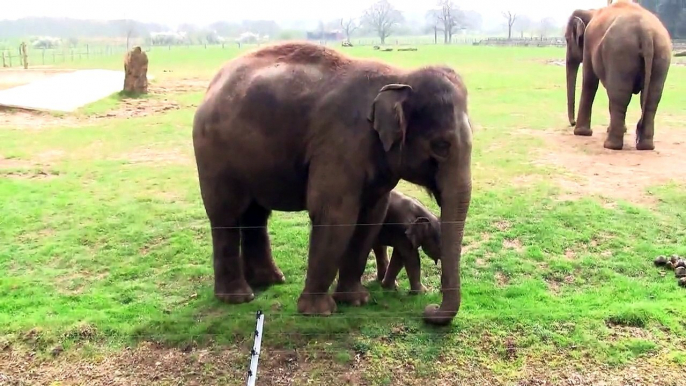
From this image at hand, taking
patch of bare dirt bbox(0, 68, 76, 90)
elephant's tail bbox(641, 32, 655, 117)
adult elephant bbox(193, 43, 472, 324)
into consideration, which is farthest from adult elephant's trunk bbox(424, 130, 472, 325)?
patch of bare dirt bbox(0, 68, 76, 90)

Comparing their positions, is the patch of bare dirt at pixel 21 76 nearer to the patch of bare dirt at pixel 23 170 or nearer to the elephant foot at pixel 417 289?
the patch of bare dirt at pixel 23 170

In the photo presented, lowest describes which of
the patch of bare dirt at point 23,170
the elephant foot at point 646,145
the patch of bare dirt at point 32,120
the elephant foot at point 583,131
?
the patch of bare dirt at point 23,170

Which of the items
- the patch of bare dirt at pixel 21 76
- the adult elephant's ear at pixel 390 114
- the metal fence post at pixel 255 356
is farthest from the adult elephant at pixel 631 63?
the patch of bare dirt at pixel 21 76

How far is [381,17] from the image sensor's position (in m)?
66.1

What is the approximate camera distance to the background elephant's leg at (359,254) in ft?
16.0

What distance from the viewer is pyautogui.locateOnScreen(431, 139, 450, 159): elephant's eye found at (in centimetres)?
432

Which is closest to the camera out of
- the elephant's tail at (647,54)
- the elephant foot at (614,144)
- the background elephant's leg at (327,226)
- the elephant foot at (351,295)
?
the background elephant's leg at (327,226)

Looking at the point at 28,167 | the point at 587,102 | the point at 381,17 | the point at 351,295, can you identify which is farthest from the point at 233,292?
the point at 381,17

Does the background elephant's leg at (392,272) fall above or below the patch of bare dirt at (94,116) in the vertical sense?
below

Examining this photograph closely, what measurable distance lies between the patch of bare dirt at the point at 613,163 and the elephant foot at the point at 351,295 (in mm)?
3753

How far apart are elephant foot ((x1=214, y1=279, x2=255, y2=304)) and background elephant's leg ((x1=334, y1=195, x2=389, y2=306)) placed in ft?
2.20

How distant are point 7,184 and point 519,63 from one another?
2460cm

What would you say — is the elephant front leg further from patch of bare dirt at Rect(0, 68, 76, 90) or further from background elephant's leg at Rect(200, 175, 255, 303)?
patch of bare dirt at Rect(0, 68, 76, 90)

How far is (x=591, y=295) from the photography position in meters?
5.25
